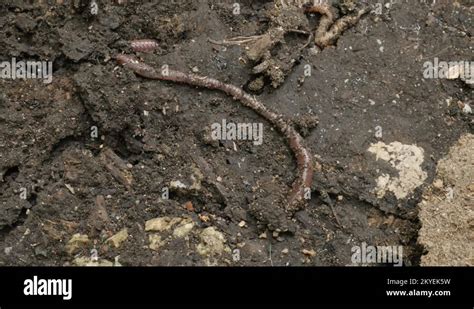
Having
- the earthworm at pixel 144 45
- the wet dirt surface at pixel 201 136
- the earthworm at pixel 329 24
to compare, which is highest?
the earthworm at pixel 329 24

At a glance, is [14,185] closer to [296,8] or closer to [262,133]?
[262,133]

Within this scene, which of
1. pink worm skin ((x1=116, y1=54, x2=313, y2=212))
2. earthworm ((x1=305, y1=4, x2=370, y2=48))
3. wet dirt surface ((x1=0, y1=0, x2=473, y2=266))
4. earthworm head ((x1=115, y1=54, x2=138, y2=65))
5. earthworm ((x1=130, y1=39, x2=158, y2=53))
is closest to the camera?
wet dirt surface ((x1=0, y1=0, x2=473, y2=266))

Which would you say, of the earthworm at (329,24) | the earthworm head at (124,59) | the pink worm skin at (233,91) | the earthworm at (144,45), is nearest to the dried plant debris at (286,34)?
→ the earthworm at (329,24)

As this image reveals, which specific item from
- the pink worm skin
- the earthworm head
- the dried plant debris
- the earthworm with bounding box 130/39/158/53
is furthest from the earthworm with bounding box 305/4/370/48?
the earthworm head

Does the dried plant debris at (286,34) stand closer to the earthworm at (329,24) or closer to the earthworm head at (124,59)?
the earthworm at (329,24)

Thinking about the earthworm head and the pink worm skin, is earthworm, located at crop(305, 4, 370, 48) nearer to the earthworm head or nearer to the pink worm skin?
the pink worm skin

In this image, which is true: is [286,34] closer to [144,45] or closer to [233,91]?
[233,91]

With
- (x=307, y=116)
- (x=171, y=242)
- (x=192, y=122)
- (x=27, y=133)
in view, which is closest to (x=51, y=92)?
(x=27, y=133)

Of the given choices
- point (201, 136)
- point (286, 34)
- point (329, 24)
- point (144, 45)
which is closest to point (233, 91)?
point (201, 136)
